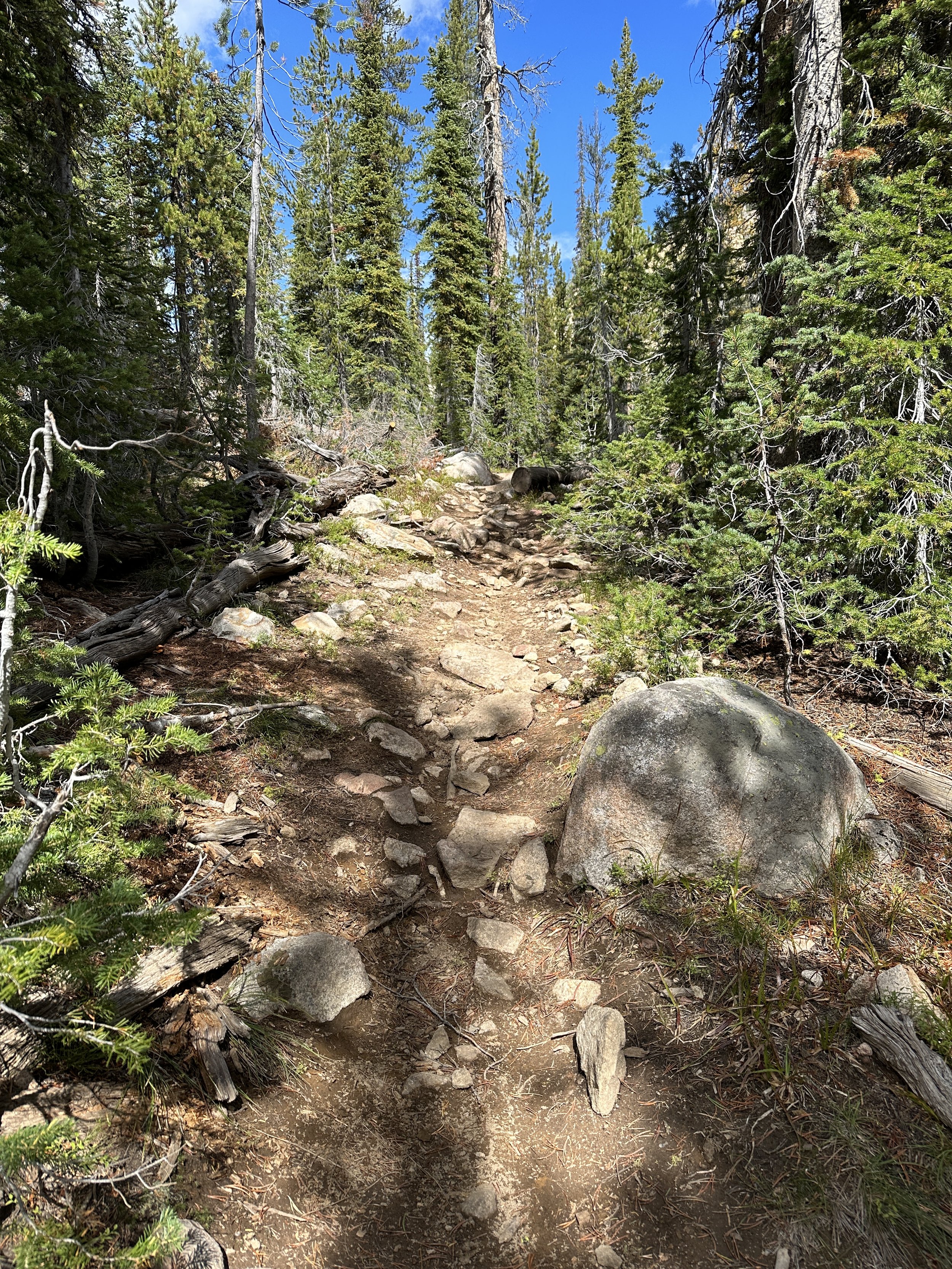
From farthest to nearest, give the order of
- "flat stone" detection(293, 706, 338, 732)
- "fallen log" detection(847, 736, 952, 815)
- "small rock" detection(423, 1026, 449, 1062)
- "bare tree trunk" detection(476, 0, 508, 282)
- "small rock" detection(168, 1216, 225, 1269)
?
1. "bare tree trunk" detection(476, 0, 508, 282)
2. "flat stone" detection(293, 706, 338, 732)
3. "fallen log" detection(847, 736, 952, 815)
4. "small rock" detection(423, 1026, 449, 1062)
5. "small rock" detection(168, 1216, 225, 1269)

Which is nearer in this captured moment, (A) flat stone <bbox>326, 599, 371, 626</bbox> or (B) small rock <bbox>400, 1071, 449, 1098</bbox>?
(B) small rock <bbox>400, 1071, 449, 1098</bbox>

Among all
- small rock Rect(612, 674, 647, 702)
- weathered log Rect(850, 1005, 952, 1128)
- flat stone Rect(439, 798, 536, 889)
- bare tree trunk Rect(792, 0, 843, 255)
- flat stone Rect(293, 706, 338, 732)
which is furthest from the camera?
bare tree trunk Rect(792, 0, 843, 255)

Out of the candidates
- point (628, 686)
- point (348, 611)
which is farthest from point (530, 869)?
point (348, 611)

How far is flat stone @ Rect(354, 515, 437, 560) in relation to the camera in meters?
9.41

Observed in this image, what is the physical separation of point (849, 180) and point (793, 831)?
564 cm

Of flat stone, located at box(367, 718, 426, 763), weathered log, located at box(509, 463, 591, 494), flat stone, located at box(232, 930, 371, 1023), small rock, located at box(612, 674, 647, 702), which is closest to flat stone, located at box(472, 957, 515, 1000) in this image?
flat stone, located at box(232, 930, 371, 1023)

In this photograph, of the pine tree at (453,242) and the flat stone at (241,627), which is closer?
the flat stone at (241,627)

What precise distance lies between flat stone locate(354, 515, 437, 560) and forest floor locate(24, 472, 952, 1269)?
5.28 m

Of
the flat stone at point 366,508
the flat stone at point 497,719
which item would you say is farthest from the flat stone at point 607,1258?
the flat stone at point 366,508

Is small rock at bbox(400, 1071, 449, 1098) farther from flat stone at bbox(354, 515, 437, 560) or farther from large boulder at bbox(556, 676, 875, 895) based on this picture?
flat stone at bbox(354, 515, 437, 560)

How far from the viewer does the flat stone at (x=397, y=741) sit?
17.0ft

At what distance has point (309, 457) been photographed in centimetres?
1241

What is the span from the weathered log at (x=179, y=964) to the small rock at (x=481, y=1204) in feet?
4.61

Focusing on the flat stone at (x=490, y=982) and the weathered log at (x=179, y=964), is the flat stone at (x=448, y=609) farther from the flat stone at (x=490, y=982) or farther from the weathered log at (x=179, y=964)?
the weathered log at (x=179, y=964)
